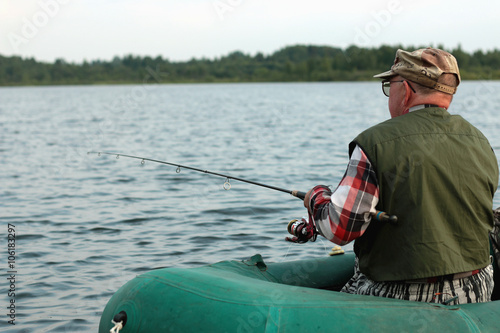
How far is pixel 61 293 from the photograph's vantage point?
529cm

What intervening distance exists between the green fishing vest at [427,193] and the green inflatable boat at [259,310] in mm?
161

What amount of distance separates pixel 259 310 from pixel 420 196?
2.47 ft

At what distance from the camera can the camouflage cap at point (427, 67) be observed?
2566 millimetres

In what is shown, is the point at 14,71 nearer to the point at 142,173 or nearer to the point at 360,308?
the point at 142,173

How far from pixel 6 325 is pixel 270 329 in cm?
293

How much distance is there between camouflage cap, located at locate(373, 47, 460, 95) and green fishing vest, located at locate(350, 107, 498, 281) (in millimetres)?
120

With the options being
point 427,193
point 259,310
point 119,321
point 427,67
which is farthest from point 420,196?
A: point 119,321

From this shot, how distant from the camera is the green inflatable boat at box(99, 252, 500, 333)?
2.43 m

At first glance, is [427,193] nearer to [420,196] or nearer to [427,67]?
[420,196]

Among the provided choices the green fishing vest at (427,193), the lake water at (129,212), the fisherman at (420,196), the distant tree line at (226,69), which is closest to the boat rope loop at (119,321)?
the fisherman at (420,196)

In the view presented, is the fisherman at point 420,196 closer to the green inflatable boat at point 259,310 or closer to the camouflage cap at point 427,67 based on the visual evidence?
the camouflage cap at point 427,67

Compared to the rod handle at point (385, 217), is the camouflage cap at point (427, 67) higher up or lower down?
higher up

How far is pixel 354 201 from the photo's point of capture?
8.06 ft

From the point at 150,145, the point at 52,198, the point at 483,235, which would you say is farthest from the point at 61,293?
the point at 150,145
